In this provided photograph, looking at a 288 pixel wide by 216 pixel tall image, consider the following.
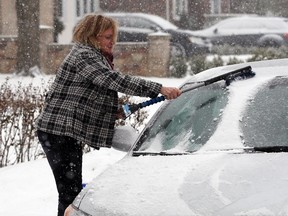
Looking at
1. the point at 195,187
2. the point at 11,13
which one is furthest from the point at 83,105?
the point at 11,13

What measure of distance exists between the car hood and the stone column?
18252 mm

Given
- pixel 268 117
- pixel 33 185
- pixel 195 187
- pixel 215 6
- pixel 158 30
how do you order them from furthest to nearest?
pixel 215 6
pixel 158 30
pixel 33 185
pixel 268 117
pixel 195 187

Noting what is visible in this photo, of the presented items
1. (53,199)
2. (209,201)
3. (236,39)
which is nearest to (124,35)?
(236,39)

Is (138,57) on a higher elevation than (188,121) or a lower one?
lower

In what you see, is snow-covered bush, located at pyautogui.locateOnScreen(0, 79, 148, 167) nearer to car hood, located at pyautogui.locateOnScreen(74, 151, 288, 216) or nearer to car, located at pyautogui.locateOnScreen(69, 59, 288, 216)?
car, located at pyautogui.locateOnScreen(69, 59, 288, 216)

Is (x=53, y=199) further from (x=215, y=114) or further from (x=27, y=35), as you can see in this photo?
(x=27, y=35)

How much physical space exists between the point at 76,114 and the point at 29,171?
11.6 feet

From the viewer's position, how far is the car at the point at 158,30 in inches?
963

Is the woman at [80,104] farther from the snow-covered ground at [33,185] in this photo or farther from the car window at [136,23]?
the car window at [136,23]

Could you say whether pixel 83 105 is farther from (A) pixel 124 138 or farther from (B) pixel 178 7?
(B) pixel 178 7

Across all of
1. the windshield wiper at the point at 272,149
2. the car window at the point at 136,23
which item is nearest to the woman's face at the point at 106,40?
the windshield wiper at the point at 272,149

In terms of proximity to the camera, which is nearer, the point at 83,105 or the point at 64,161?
the point at 83,105

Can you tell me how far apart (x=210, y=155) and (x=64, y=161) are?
1.40 metres

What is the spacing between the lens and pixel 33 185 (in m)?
7.92
